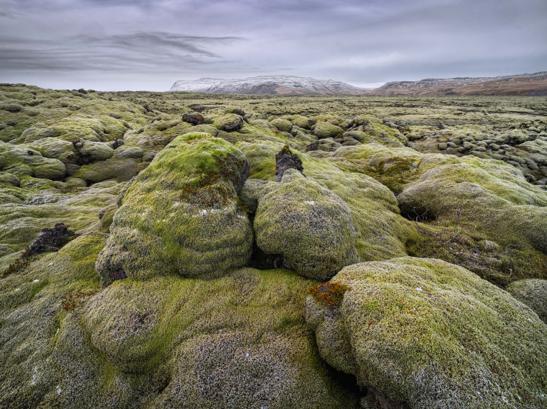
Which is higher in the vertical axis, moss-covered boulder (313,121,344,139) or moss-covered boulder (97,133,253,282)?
moss-covered boulder (97,133,253,282)

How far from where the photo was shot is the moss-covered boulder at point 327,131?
49.0 meters

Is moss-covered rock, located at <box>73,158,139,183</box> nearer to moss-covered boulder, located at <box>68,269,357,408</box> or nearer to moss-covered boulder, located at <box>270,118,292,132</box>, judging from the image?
moss-covered boulder, located at <box>270,118,292,132</box>

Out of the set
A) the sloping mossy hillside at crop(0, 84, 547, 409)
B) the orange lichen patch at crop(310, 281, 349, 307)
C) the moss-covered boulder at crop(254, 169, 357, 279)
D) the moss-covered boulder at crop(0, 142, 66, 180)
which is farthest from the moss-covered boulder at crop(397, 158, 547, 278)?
the moss-covered boulder at crop(0, 142, 66, 180)

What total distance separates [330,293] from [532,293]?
28.7 ft

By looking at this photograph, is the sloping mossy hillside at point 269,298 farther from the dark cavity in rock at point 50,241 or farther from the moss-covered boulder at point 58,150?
the moss-covered boulder at point 58,150

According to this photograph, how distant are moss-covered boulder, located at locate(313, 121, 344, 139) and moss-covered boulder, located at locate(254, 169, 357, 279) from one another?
37882mm

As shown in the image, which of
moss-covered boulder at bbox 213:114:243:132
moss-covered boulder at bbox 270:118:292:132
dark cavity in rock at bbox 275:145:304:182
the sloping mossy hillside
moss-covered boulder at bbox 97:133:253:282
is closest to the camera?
the sloping mossy hillside

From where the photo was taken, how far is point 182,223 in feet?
37.1

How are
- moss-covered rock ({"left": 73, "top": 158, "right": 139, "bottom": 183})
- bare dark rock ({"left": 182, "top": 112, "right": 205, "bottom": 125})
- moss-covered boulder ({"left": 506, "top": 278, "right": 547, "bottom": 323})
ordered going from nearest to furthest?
moss-covered boulder ({"left": 506, "top": 278, "right": 547, "bottom": 323}) → moss-covered rock ({"left": 73, "top": 158, "right": 139, "bottom": 183}) → bare dark rock ({"left": 182, "top": 112, "right": 205, "bottom": 125})

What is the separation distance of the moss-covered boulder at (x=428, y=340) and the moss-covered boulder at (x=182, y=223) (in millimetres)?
4080

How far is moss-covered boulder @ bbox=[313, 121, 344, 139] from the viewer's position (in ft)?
161

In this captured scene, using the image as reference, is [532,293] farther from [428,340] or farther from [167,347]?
[167,347]

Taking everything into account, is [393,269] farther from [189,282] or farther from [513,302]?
[189,282]

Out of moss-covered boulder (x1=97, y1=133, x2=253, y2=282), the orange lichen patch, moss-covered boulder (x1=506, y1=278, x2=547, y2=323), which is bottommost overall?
moss-covered boulder (x1=506, y1=278, x2=547, y2=323)
